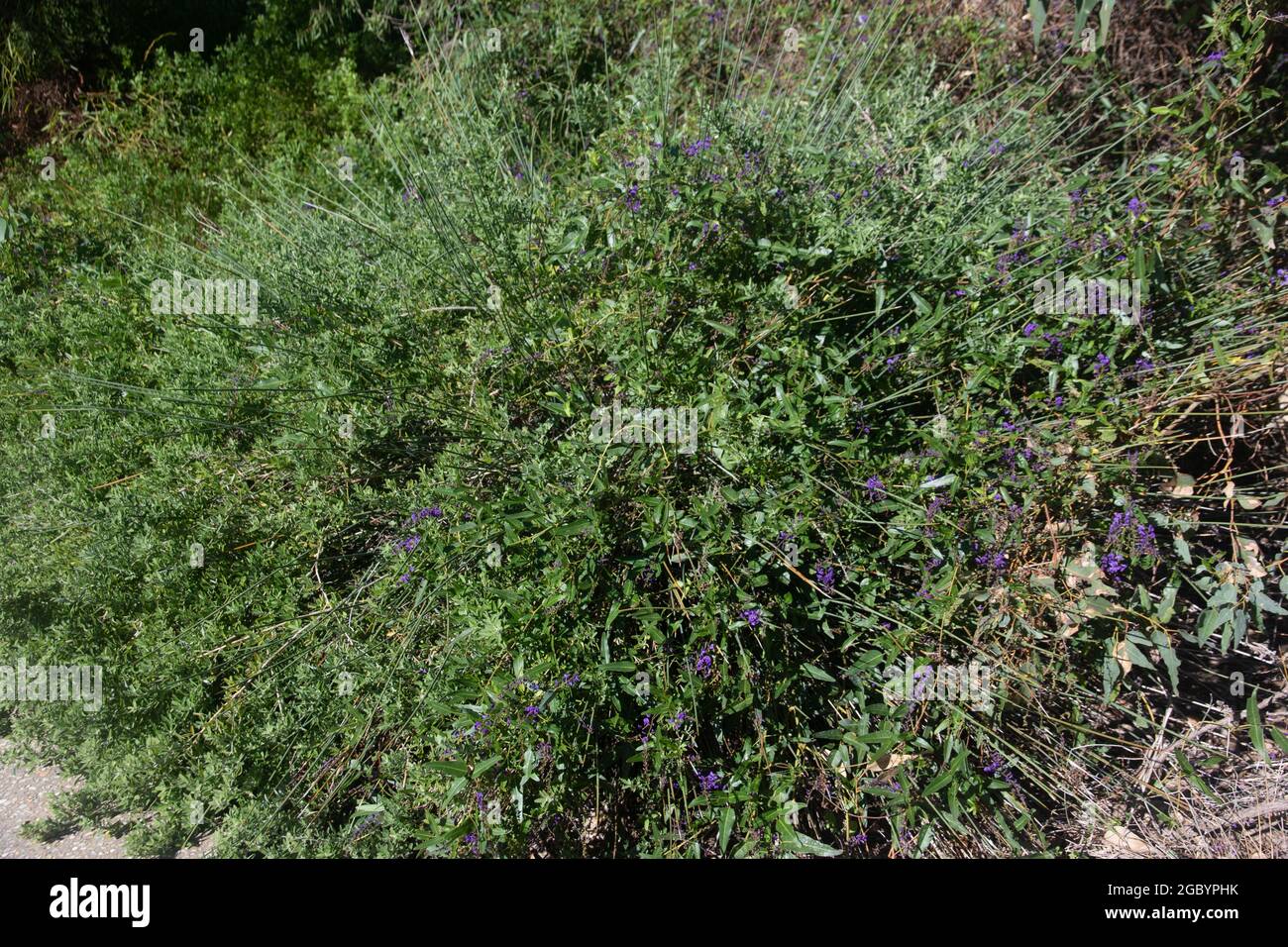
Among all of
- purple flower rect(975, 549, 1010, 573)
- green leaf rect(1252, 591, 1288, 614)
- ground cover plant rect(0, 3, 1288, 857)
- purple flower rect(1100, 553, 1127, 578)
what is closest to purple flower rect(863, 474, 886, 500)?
ground cover plant rect(0, 3, 1288, 857)

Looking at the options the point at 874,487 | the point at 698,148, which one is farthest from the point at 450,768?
the point at 698,148

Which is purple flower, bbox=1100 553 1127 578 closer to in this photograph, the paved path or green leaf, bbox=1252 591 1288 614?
green leaf, bbox=1252 591 1288 614

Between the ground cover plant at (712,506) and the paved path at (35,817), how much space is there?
0.07 metres

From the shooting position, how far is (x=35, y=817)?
10.1ft

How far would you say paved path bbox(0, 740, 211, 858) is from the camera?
2922 mm

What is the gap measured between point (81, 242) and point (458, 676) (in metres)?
3.24

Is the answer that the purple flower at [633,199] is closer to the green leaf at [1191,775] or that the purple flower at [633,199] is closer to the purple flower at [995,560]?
the purple flower at [995,560]

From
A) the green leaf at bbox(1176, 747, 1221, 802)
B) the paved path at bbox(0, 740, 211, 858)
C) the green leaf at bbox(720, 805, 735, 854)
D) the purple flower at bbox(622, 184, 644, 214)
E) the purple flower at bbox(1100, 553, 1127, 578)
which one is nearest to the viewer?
the green leaf at bbox(720, 805, 735, 854)

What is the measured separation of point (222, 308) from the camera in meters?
3.59

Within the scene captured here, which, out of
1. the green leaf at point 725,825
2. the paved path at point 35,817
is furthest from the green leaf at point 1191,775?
the paved path at point 35,817

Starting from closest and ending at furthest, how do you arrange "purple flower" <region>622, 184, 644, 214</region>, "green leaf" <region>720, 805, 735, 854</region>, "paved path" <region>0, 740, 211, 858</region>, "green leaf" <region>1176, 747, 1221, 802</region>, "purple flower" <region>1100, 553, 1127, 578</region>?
"green leaf" <region>720, 805, 735, 854</region> → "green leaf" <region>1176, 747, 1221, 802</region> → "purple flower" <region>1100, 553, 1127, 578</region> → "paved path" <region>0, 740, 211, 858</region> → "purple flower" <region>622, 184, 644, 214</region>

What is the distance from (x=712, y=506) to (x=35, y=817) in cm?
247

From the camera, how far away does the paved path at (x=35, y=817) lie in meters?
2.92

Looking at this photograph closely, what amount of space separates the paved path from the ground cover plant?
7cm
